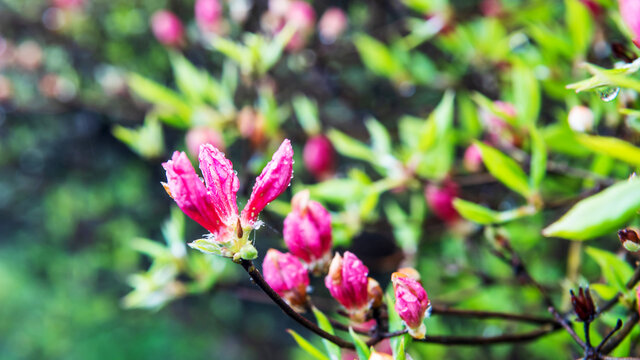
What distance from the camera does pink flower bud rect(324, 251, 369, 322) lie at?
0.62 m

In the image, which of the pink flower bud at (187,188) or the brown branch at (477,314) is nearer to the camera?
the pink flower bud at (187,188)

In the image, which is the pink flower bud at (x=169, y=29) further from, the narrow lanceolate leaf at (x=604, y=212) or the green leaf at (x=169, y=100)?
the narrow lanceolate leaf at (x=604, y=212)

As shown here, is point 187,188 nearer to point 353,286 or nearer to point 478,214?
point 353,286

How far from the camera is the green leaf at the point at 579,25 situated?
3.04ft

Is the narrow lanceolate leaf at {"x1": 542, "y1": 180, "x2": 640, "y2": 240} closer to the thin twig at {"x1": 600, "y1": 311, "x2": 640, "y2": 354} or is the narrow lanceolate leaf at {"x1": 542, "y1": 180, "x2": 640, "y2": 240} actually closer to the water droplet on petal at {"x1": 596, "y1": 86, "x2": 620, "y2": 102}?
the water droplet on petal at {"x1": 596, "y1": 86, "x2": 620, "y2": 102}

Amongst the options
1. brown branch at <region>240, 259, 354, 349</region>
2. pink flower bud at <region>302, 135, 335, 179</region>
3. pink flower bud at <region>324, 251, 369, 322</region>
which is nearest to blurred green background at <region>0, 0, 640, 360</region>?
pink flower bud at <region>302, 135, 335, 179</region>

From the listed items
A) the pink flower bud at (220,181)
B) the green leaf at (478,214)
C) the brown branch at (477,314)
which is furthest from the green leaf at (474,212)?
the pink flower bud at (220,181)

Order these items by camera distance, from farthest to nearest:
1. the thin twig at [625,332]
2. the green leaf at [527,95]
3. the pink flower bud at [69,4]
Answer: the pink flower bud at [69,4]
the green leaf at [527,95]
the thin twig at [625,332]

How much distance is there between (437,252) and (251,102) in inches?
33.4

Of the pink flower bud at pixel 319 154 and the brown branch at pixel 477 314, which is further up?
the pink flower bud at pixel 319 154

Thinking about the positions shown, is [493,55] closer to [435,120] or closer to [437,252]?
[435,120]

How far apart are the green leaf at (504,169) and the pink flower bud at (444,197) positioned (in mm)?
283

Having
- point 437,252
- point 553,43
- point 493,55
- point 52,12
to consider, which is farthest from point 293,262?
point 52,12

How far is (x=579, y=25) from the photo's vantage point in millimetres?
939
